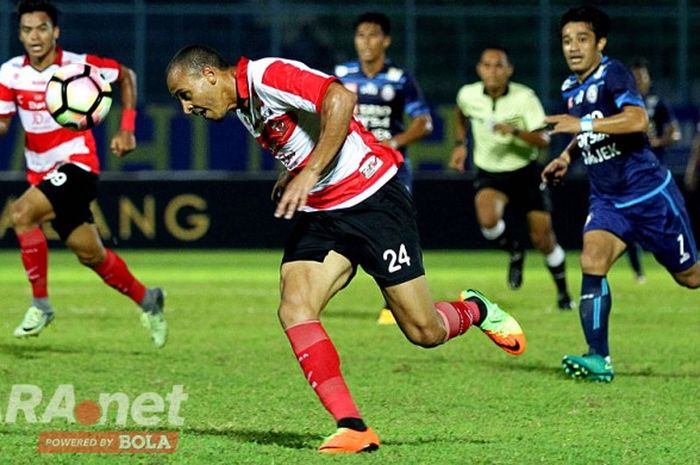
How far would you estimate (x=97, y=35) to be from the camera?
25797 millimetres

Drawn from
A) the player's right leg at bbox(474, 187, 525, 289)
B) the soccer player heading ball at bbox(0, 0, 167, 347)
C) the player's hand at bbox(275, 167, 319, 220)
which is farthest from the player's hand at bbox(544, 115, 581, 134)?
the player's right leg at bbox(474, 187, 525, 289)

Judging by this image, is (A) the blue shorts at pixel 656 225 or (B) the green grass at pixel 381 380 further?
(A) the blue shorts at pixel 656 225

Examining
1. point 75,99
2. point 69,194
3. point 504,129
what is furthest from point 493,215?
point 75,99

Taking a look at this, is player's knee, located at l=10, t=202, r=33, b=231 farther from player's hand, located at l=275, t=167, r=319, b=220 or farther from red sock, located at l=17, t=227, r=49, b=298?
player's hand, located at l=275, t=167, r=319, b=220

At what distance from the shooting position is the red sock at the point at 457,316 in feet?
22.2

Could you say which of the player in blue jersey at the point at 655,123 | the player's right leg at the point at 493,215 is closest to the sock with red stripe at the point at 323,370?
the player's right leg at the point at 493,215

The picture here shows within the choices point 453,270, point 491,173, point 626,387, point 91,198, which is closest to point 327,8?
point 453,270

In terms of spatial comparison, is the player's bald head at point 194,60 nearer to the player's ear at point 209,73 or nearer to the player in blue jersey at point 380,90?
the player's ear at point 209,73

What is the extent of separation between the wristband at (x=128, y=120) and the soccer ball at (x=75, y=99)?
1.79 ft

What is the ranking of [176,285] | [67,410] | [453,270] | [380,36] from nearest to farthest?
[67,410] < [380,36] < [176,285] < [453,270]

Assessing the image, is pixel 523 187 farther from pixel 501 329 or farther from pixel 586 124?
pixel 501 329

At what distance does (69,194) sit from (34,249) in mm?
469

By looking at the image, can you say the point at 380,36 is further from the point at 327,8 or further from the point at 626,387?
the point at 327,8

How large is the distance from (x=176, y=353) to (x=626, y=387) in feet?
9.63
